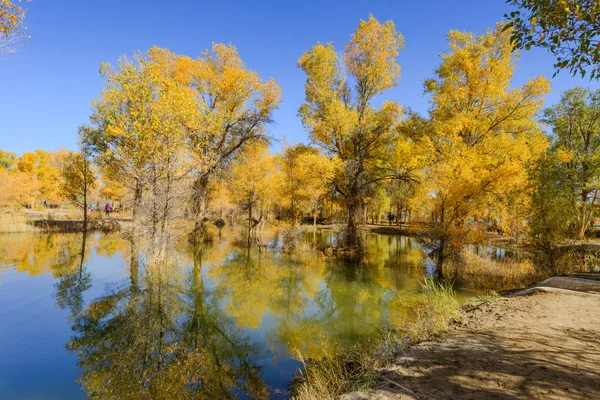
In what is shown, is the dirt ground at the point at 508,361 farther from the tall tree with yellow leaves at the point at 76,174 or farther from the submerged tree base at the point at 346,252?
the tall tree with yellow leaves at the point at 76,174

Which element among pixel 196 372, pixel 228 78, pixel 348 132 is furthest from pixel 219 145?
pixel 196 372

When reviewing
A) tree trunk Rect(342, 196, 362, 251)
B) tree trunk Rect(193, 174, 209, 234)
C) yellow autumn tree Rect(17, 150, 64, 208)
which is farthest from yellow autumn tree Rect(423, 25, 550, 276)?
yellow autumn tree Rect(17, 150, 64, 208)

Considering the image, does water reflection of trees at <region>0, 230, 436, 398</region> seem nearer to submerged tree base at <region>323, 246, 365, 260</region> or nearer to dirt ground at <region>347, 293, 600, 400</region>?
submerged tree base at <region>323, 246, 365, 260</region>

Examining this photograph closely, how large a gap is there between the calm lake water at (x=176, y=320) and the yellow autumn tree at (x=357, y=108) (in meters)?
5.74

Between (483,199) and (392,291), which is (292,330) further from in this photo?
(483,199)

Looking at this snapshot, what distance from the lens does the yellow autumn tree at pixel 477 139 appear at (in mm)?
12633

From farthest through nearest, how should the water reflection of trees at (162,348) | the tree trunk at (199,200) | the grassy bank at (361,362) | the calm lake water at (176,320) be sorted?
the tree trunk at (199,200), the calm lake water at (176,320), the water reflection of trees at (162,348), the grassy bank at (361,362)

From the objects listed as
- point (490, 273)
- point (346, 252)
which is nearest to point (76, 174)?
point (346, 252)

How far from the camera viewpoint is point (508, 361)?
4.22m

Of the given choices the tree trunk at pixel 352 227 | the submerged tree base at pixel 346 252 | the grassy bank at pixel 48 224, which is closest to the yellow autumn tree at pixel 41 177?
the grassy bank at pixel 48 224

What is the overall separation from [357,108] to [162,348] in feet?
56.8

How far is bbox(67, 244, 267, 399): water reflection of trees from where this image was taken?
5.18 m

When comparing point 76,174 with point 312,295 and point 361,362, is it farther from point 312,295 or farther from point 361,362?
point 361,362

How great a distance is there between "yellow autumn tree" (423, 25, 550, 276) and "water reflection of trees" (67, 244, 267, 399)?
9967 mm
